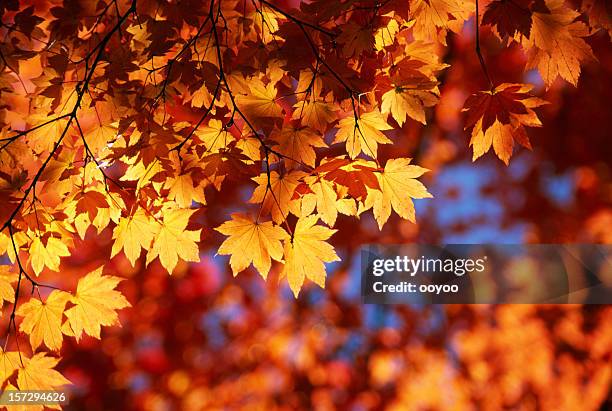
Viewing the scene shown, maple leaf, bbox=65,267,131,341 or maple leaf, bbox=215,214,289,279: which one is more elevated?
maple leaf, bbox=215,214,289,279

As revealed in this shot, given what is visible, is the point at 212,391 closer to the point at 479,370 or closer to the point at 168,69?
the point at 479,370

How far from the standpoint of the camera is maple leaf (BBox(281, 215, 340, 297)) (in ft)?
5.02

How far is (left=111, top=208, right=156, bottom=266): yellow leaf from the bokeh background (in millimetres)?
2806

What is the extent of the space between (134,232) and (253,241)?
384 mm

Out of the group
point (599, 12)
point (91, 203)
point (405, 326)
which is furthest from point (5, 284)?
point (405, 326)

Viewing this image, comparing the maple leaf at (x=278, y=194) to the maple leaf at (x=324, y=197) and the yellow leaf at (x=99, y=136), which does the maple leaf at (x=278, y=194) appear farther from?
the yellow leaf at (x=99, y=136)

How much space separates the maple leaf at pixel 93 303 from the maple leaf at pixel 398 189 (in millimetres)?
812

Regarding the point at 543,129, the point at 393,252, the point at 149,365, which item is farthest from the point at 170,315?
the point at 543,129

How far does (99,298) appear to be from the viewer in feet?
5.55

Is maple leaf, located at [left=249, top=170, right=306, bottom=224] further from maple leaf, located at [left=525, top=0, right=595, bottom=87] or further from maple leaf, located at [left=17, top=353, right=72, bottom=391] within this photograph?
maple leaf, located at [left=17, top=353, right=72, bottom=391]

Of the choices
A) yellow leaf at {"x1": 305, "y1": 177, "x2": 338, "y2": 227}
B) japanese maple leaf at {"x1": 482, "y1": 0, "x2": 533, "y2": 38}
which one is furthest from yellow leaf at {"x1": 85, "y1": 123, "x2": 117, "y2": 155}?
japanese maple leaf at {"x1": 482, "y1": 0, "x2": 533, "y2": 38}

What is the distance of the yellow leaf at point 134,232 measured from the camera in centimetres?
167

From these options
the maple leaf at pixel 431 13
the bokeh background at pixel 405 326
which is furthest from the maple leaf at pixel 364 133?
the bokeh background at pixel 405 326

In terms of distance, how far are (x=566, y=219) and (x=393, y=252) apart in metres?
1.70
